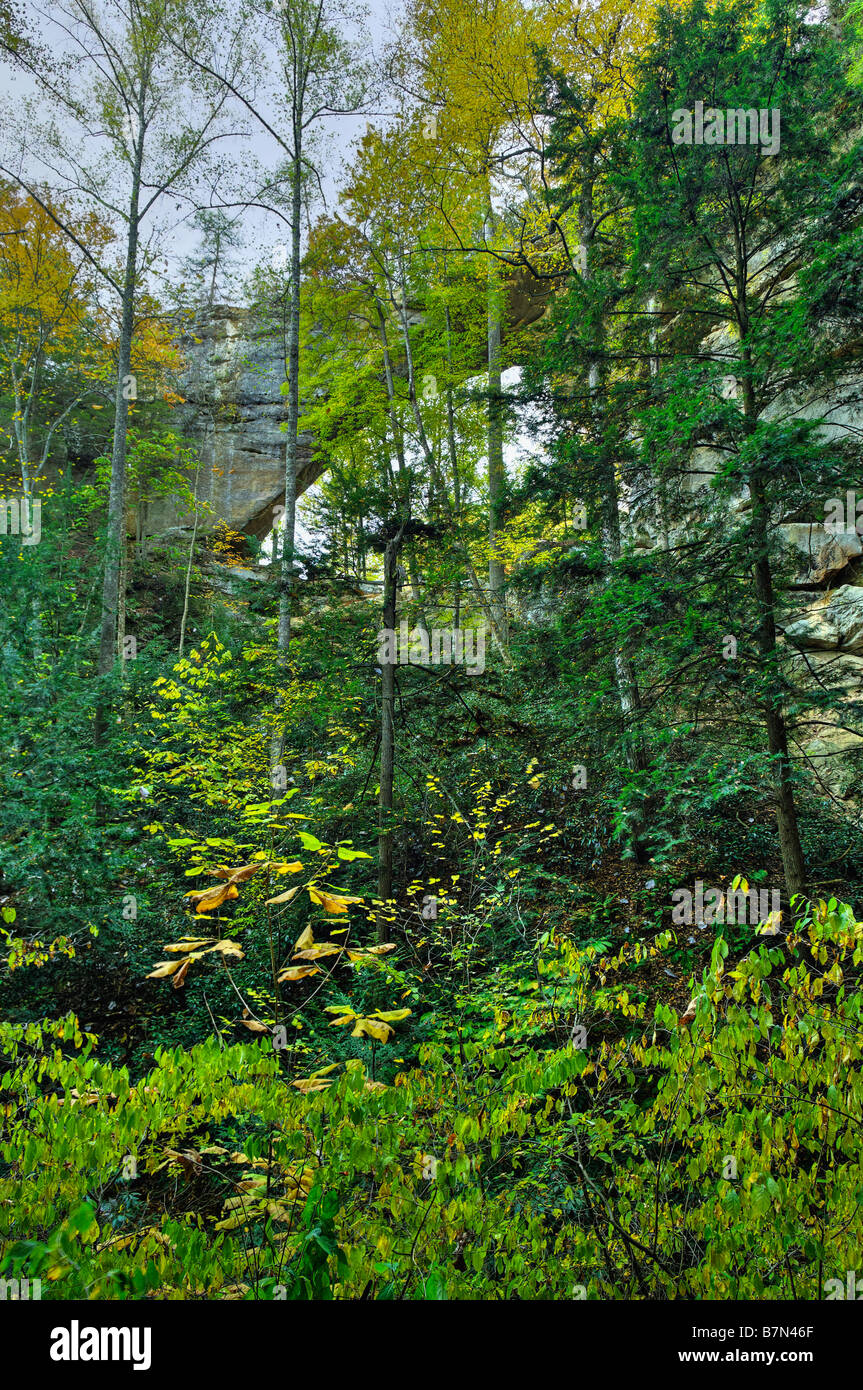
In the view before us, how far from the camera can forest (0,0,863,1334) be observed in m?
1.96

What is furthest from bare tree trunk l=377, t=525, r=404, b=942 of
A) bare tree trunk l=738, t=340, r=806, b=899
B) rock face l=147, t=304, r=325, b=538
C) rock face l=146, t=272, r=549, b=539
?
rock face l=147, t=304, r=325, b=538

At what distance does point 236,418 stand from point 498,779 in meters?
19.4

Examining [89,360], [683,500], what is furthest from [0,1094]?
[89,360]

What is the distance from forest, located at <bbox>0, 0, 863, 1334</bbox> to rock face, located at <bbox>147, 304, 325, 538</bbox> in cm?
1023

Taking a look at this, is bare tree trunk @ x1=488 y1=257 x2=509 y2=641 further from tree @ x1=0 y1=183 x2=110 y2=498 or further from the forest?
tree @ x1=0 y1=183 x2=110 y2=498

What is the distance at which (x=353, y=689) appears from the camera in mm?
6008

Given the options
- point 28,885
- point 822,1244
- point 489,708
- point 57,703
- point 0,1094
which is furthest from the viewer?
point 489,708

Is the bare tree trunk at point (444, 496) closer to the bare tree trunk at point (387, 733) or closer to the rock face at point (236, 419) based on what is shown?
the bare tree trunk at point (387, 733)

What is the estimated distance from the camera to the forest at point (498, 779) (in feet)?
6.44

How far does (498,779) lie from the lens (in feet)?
26.8

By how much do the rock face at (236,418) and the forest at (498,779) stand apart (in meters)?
10.2

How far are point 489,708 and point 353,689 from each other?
2.59 meters
